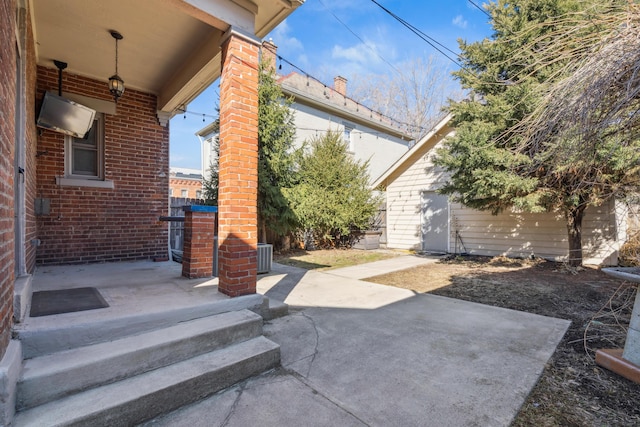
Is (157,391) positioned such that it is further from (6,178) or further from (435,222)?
(435,222)

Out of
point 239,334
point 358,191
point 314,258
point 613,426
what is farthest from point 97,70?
point 358,191

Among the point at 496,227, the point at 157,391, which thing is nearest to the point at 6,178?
the point at 157,391

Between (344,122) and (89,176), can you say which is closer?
(89,176)

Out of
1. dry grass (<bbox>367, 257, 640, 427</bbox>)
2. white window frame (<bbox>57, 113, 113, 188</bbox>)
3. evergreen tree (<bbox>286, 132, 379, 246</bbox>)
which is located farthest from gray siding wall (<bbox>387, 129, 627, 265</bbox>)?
white window frame (<bbox>57, 113, 113, 188</bbox>)

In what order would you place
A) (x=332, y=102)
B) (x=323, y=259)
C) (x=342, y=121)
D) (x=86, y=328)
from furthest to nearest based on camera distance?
(x=342, y=121), (x=332, y=102), (x=323, y=259), (x=86, y=328)

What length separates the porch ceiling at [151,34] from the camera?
331 centimetres

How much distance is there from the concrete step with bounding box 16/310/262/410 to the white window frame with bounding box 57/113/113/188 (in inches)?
148

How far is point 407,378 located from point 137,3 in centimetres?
446

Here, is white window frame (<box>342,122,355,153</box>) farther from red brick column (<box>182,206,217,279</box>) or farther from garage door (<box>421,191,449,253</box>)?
red brick column (<box>182,206,217,279</box>)

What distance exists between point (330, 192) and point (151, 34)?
710cm

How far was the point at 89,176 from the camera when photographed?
17.0ft

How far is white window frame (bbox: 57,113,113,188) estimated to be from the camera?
4.91 m

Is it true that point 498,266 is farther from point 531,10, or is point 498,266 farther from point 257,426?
point 257,426

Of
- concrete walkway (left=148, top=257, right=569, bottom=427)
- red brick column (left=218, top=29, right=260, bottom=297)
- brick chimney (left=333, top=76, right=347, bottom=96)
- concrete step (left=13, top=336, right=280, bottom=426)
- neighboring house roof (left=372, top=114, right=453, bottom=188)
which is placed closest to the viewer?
concrete step (left=13, top=336, right=280, bottom=426)
